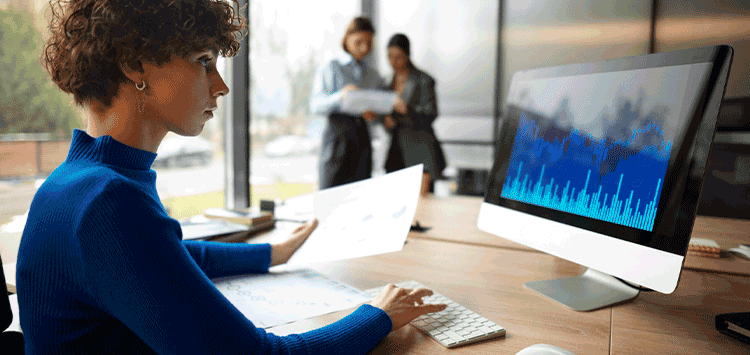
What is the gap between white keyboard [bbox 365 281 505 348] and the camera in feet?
2.28

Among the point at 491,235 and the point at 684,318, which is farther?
the point at 491,235

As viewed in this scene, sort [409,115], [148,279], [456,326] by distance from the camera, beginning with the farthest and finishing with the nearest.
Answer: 1. [409,115]
2. [456,326]
3. [148,279]

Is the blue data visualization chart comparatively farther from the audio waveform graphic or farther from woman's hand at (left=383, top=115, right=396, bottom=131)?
woman's hand at (left=383, top=115, right=396, bottom=131)

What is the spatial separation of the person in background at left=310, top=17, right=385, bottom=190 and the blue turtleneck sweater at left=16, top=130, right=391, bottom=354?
7.37 ft

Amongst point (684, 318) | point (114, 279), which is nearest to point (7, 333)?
point (114, 279)

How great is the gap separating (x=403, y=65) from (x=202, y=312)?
312 centimetres

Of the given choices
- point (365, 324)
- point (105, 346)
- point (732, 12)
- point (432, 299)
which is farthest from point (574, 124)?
point (732, 12)

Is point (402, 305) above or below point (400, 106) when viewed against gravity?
below

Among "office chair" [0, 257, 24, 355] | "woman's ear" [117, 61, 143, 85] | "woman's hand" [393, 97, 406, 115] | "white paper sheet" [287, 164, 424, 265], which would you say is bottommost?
"office chair" [0, 257, 24, 355]

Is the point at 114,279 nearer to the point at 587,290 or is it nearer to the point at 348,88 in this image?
the point at 587,290

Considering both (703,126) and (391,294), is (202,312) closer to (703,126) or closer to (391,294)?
(391,294)

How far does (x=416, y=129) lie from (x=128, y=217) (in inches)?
120

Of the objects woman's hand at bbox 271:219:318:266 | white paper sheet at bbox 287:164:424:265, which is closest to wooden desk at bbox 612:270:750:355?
white paper sheet at bbox 287:164:424:265

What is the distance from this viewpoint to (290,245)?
1076 mm
